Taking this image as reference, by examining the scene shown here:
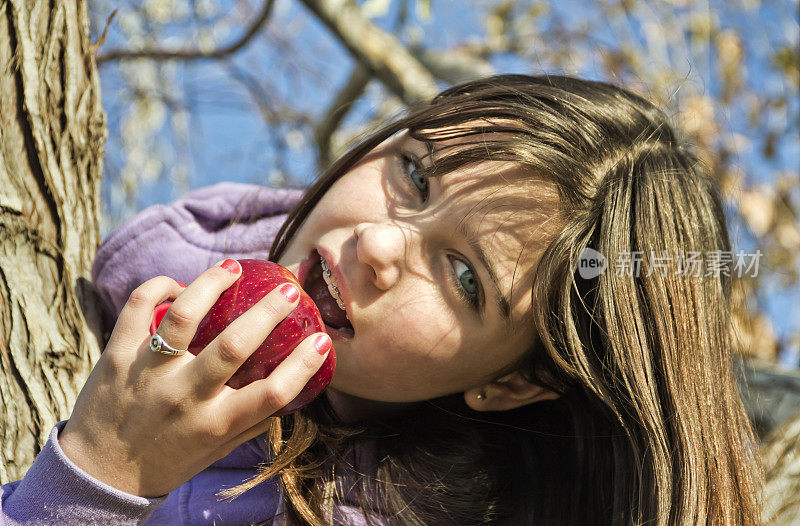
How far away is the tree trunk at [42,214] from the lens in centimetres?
123

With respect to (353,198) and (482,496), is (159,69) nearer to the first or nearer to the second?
(353,198)

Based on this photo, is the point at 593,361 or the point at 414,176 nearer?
the point at 414,176

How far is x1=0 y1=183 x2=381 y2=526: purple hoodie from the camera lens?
1.08 m

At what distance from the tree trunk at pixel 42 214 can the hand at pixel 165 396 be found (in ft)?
0.51

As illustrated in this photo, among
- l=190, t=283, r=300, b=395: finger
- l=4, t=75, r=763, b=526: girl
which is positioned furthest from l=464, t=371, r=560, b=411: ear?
l=190, t=283, r=300, b=395: finger

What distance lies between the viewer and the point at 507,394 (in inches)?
64.7

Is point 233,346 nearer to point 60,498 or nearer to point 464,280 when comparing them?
point 60,498

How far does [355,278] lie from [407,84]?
71.4 inches

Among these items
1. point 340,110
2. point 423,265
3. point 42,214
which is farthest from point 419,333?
point 340,110

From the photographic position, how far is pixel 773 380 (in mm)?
2240

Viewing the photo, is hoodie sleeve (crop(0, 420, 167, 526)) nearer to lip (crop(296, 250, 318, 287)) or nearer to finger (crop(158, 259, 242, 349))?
finger (crop(158, 259, 242, 349))

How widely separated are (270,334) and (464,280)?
1.29 feet

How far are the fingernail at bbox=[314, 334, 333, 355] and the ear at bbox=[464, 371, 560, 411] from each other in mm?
509

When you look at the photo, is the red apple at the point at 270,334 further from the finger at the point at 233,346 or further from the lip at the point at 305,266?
the lip at the point at 305,266
